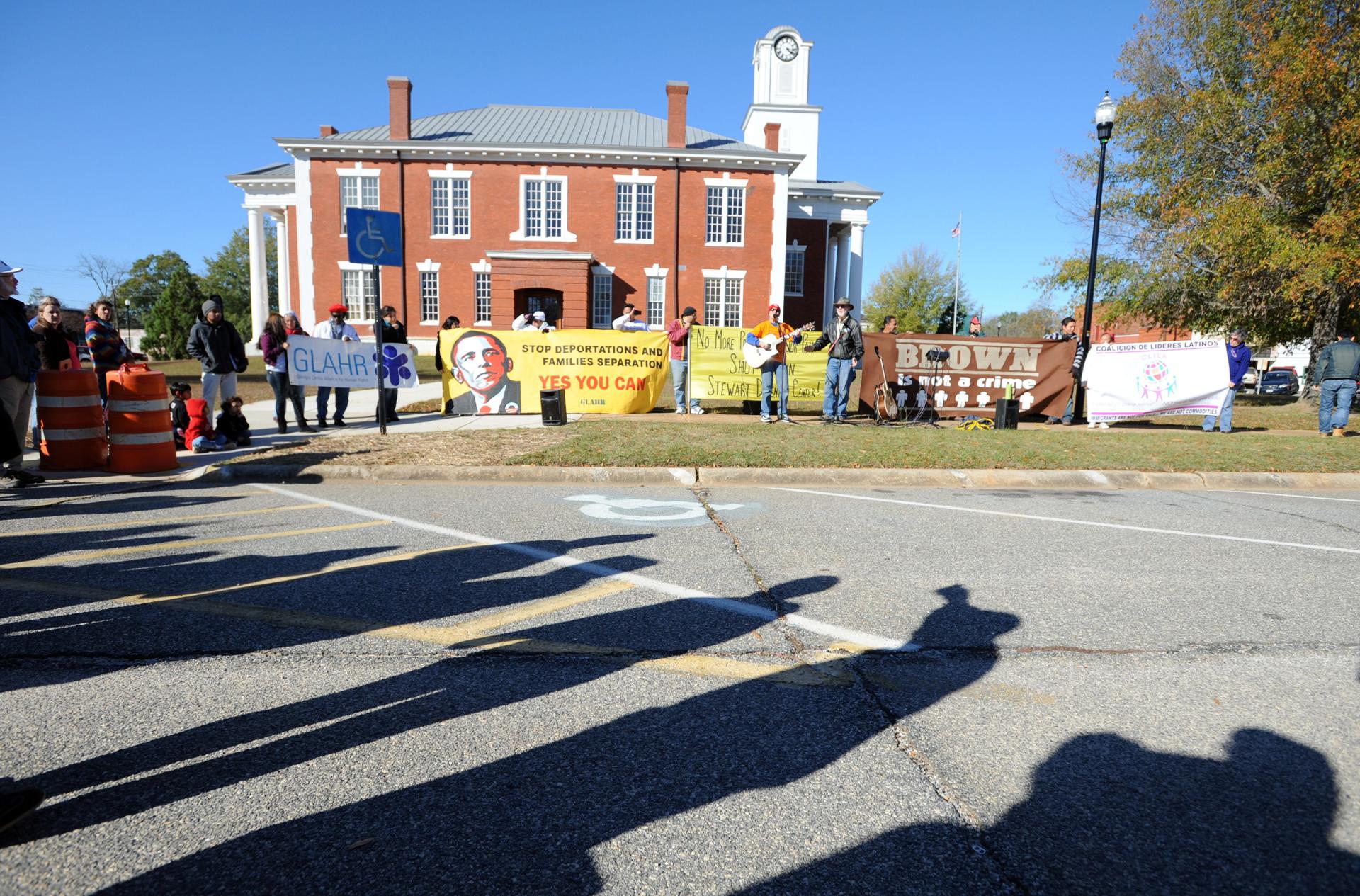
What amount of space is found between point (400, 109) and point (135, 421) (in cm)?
2992

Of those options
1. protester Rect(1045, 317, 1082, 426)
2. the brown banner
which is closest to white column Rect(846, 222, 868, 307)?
protester Rect(1045, 317, 1082, 426)

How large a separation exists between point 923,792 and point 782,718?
2.09 feet

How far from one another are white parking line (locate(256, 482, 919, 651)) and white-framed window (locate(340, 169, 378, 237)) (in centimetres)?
3069

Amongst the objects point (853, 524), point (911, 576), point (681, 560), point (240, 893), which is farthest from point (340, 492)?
point (240, 893)

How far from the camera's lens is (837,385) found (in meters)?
12.9

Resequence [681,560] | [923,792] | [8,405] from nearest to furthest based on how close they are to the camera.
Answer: [923,792] < [681,560] < [8,405]

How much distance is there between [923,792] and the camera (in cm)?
245

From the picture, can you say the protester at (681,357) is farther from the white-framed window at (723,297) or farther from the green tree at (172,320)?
the green tree at (172,320)

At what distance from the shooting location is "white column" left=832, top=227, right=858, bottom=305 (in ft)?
134

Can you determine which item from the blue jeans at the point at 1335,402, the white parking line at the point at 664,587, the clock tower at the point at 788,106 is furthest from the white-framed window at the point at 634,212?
the white parking line at the point at 664,587

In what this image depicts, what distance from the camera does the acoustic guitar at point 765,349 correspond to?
41.3 feet

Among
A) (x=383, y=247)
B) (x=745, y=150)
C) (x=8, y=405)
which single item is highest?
(x=745, y=150)

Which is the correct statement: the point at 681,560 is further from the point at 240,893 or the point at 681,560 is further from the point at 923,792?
the point at 240,893

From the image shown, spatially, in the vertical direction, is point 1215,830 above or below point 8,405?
below
